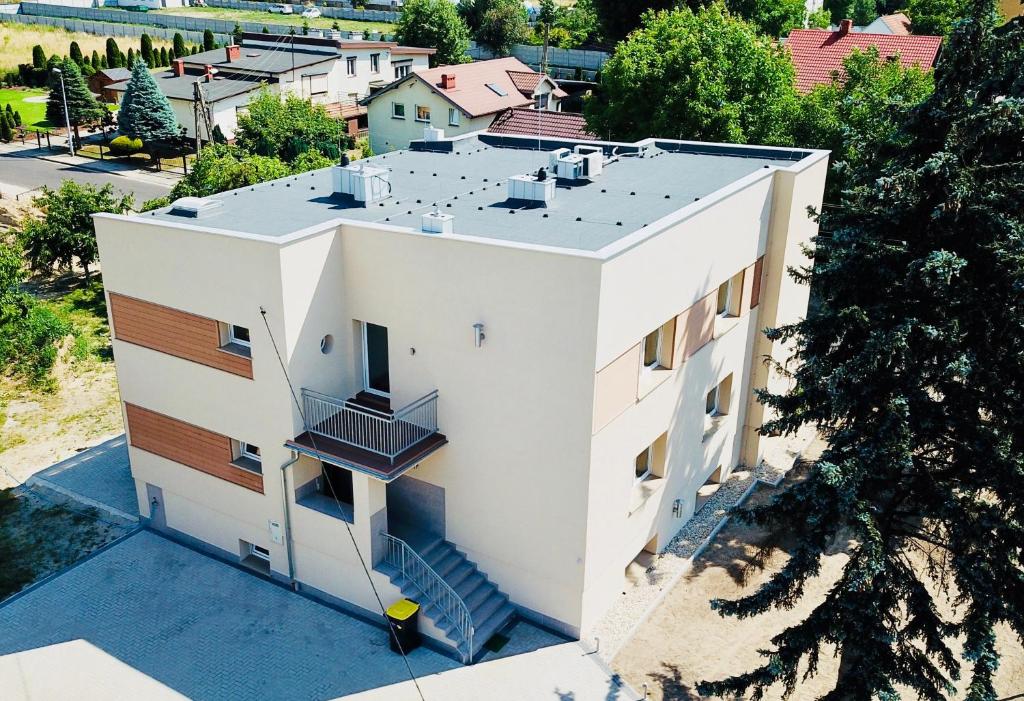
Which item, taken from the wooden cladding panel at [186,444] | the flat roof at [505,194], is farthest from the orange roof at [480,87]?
the wooden cladding panel at [186,444]

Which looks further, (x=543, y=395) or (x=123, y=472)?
(x=123, y=472)

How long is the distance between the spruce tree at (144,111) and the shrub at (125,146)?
1.60 feet

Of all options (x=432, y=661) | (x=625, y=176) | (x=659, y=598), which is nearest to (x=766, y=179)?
(x=625, y=176)

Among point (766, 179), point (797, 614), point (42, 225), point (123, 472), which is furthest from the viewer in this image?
point (42, 225)

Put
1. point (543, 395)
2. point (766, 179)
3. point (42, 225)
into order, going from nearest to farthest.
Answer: point (543, 395)
point (766, 179)
point (42, 225)

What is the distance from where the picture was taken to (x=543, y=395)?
15.2m

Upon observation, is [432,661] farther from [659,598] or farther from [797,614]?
[797,614]

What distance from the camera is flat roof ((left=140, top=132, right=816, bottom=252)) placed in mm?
16875

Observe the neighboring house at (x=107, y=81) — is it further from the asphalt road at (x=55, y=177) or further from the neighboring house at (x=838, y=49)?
the neighboring house at (x=838, y=49)

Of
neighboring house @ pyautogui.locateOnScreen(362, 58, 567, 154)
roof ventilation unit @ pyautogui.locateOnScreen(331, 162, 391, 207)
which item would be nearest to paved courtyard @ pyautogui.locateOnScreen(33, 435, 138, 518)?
roof ventilation unit @ pyautogui.locateOnScreen(331, 162, 391, 207)

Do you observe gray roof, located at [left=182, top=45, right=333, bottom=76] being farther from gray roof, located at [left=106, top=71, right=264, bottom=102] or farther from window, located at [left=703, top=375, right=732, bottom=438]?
window, located at [left=703, top=375, right=732, bottom=438]

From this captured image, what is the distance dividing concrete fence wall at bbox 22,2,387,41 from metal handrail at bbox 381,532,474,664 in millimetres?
85170

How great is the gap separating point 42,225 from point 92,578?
20.9 m

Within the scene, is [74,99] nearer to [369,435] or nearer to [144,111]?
[144,111]
